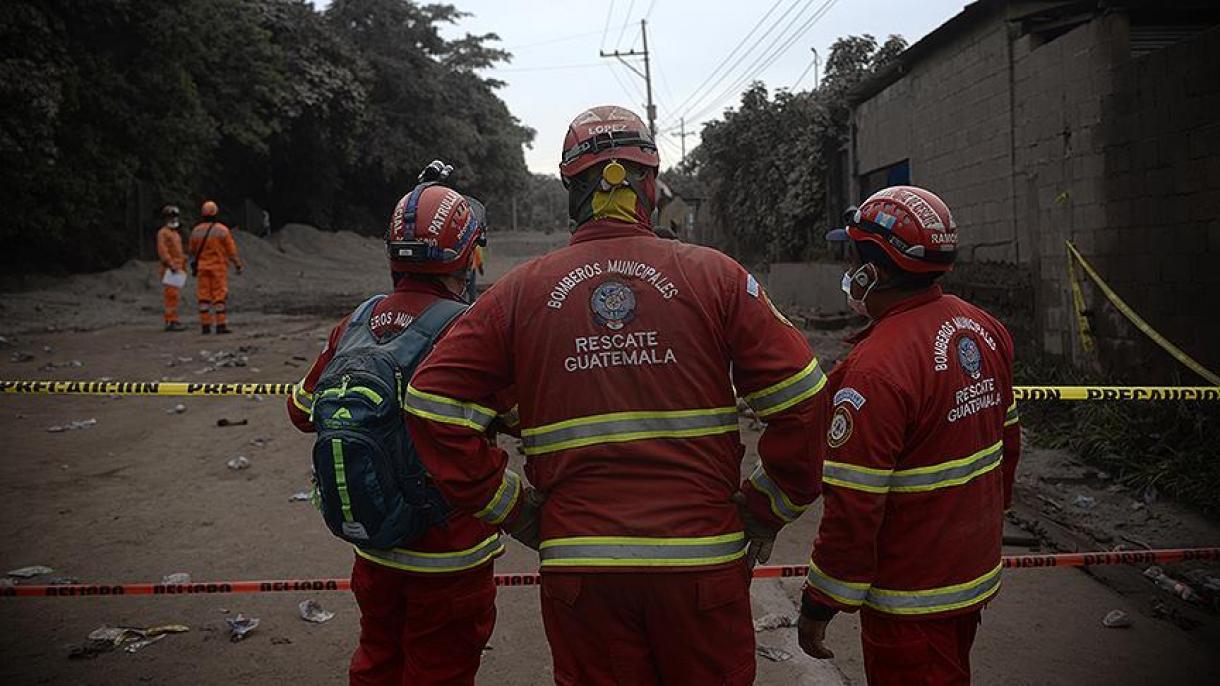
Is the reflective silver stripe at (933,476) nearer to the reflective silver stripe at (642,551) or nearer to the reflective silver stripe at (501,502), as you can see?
the reflective silver stripe at (642,551)

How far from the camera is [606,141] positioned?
2.25 m

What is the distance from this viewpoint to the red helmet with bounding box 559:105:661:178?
2.25 m

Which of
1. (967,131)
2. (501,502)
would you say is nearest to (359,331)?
(501,502)

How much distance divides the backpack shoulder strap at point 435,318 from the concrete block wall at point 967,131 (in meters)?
8.36

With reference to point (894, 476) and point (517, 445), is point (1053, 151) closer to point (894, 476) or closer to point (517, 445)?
point (517, 445)

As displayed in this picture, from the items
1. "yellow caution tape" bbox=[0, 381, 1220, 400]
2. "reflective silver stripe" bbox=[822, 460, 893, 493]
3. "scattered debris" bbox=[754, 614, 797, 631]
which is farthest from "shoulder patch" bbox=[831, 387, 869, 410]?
"yellow caution tape" bbox=[0, 381, 1220, 400]

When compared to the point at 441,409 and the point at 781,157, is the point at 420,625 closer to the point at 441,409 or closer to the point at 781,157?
the point at 441,409

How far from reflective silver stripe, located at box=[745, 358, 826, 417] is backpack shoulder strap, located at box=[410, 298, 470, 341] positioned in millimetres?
1070

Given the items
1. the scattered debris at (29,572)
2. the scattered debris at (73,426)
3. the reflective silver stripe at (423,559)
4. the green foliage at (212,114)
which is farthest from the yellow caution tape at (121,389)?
the green foliage at (212,114)

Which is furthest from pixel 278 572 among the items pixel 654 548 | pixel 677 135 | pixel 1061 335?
pixel 677 135

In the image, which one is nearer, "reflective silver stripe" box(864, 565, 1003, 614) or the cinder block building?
"reflective silver stripe" box(864, 565, 1003, 614)

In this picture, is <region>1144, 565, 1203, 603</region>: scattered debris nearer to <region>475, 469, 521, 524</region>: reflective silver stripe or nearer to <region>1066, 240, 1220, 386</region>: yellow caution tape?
<region>1066, 240, 1220, 386</region>: yellow caution tape

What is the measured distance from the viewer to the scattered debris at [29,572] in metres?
4.77

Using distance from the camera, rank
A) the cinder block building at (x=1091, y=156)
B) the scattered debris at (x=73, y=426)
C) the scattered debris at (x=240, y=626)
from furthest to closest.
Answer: the scattered debris at (x=73, y=426), the cinder block building at (x=1091, y=156), the scattered debris at (x=240, y=626)
